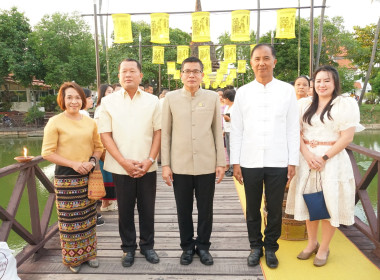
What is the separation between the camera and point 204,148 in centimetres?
230

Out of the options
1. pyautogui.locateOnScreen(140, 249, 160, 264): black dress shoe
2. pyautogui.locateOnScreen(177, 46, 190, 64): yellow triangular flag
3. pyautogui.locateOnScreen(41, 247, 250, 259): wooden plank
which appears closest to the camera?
pyautogui.locateOnScreen(140, 249, 160, 264): black dress shoe

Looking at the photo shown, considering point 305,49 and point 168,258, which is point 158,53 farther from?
point 305,49

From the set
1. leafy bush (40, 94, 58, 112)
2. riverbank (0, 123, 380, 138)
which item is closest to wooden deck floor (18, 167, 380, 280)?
riverbank (0, 123, 380, 138)

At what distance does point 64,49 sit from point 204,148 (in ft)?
78.7

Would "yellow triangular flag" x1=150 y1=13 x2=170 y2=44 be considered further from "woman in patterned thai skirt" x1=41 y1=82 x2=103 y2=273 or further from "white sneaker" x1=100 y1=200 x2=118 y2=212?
"woman in patterned thai skirt" x1=41 y1=82 x2=103 y2=273

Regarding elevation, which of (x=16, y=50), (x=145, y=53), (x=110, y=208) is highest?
(x=145, y=53)

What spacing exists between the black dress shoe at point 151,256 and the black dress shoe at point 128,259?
0.10 m

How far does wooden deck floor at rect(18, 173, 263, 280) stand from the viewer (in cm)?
233

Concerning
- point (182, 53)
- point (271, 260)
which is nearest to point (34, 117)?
point (182, 53)

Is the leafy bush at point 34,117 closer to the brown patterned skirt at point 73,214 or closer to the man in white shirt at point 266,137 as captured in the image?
the brown patterned skirt at point 73,214

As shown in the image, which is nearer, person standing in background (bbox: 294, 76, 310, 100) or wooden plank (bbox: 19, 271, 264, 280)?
wooden plank (bbox: 19, 271, 264, 280)

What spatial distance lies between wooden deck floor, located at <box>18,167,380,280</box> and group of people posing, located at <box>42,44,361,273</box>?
83 mm

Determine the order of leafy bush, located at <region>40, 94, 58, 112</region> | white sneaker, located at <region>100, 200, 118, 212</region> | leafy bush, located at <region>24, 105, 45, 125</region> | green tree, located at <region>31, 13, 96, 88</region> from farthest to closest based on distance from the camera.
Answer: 1. leafy bush, located at <region>40, 94, 58, 112</region>
2. green tree, located at <region>31, 13, 96, 88</region>
3. leafy bush, located at <region>24, 105, 45, 125</region>
4. white sneaker, located at <region>100, 200, 118, 212</region>

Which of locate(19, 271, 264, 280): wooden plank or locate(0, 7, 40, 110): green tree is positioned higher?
locate(0, 7, 40, 110): green tree
